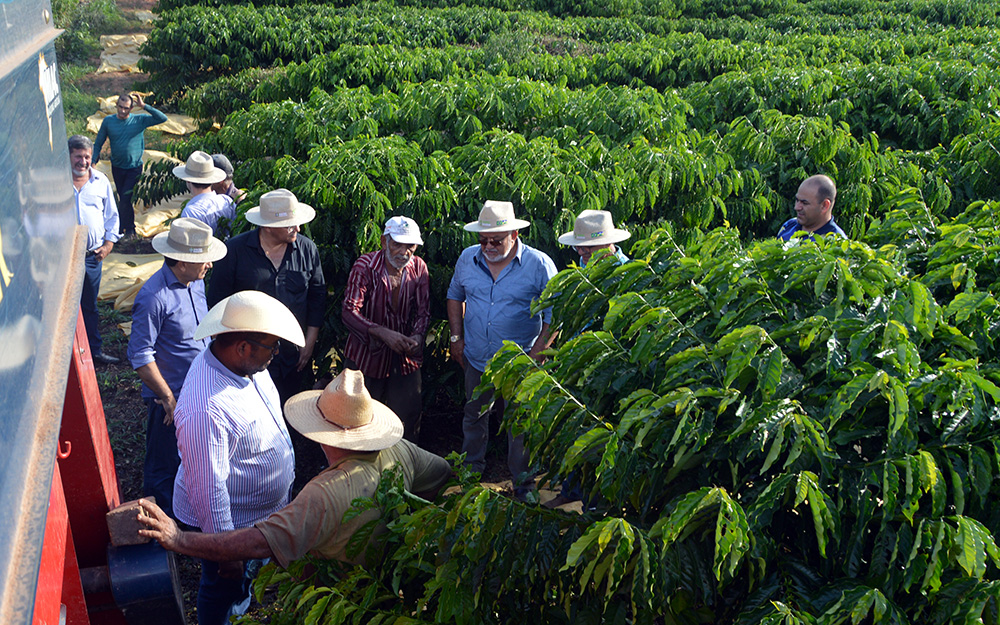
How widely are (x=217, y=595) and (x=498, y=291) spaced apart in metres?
2.50

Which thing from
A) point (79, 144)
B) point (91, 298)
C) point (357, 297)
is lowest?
point (91, 298)

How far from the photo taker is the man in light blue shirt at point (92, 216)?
6551mm

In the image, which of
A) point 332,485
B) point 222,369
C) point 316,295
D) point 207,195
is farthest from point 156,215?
point 332,485

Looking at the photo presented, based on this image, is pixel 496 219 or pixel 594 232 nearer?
pixel 496 219

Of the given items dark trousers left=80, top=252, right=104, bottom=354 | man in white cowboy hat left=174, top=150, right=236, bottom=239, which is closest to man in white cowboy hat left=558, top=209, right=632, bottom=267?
man in white cowboy hat left=174, top=150, right=236, bottom=239

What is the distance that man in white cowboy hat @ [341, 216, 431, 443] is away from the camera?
526 centimetres

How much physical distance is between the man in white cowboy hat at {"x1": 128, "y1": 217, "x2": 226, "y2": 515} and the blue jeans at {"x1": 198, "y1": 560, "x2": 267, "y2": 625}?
1.00 meters

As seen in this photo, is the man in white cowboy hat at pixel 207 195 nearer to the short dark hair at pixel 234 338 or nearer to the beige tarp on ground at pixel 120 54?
the short dark hair at pixel 234 338

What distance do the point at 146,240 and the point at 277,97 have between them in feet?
8.97

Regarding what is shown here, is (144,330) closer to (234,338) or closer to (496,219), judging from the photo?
(234,338)

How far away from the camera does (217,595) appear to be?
384 centimetres

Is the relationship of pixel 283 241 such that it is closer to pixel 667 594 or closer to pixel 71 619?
pixel 71 619

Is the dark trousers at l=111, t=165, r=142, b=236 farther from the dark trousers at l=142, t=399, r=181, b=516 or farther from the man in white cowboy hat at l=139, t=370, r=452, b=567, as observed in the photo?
the man in white cowboy hat at l=139, t=370, r=452, b=567

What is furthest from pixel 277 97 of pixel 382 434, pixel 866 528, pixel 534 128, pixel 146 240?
pixel 866 528
